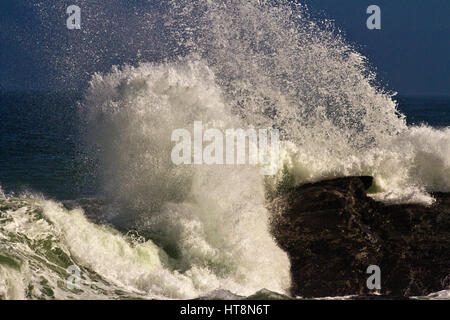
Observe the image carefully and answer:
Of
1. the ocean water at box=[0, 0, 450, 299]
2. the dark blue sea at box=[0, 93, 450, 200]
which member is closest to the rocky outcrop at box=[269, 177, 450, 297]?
the ocean water at box=[0, 0, 450, 299]

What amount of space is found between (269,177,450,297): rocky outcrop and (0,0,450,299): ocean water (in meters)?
0.38

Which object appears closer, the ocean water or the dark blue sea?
the ocean water

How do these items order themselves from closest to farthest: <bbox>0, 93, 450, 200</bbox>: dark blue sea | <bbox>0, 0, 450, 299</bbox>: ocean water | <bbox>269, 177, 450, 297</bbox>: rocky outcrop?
<bbox>0, 0, 450, 299</bbox>: ocean water → <bbox>269, 177, 450, 297</bbox>: rocky outcrop → <bbox>0, 93, 450, 200</bbox>: dark blue sea

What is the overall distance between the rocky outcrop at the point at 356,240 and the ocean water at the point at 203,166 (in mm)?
380

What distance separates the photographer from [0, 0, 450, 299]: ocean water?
300 inches

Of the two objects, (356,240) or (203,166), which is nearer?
(356,240)

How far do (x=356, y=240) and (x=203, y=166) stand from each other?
11.0 feet

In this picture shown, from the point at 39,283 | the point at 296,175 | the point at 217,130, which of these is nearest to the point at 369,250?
the point at 296,175

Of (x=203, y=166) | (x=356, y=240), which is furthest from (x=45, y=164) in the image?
(x=356, y=240)

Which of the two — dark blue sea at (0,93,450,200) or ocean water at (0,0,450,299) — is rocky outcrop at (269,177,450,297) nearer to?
ocean water at (0,0,450,299)

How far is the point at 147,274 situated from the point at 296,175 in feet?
18.3

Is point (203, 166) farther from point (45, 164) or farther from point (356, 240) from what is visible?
point (45, 164)

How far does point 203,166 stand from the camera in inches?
418

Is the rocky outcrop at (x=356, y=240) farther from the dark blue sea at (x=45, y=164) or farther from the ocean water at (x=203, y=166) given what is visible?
the dark blue sea at (x=45, y=164)
